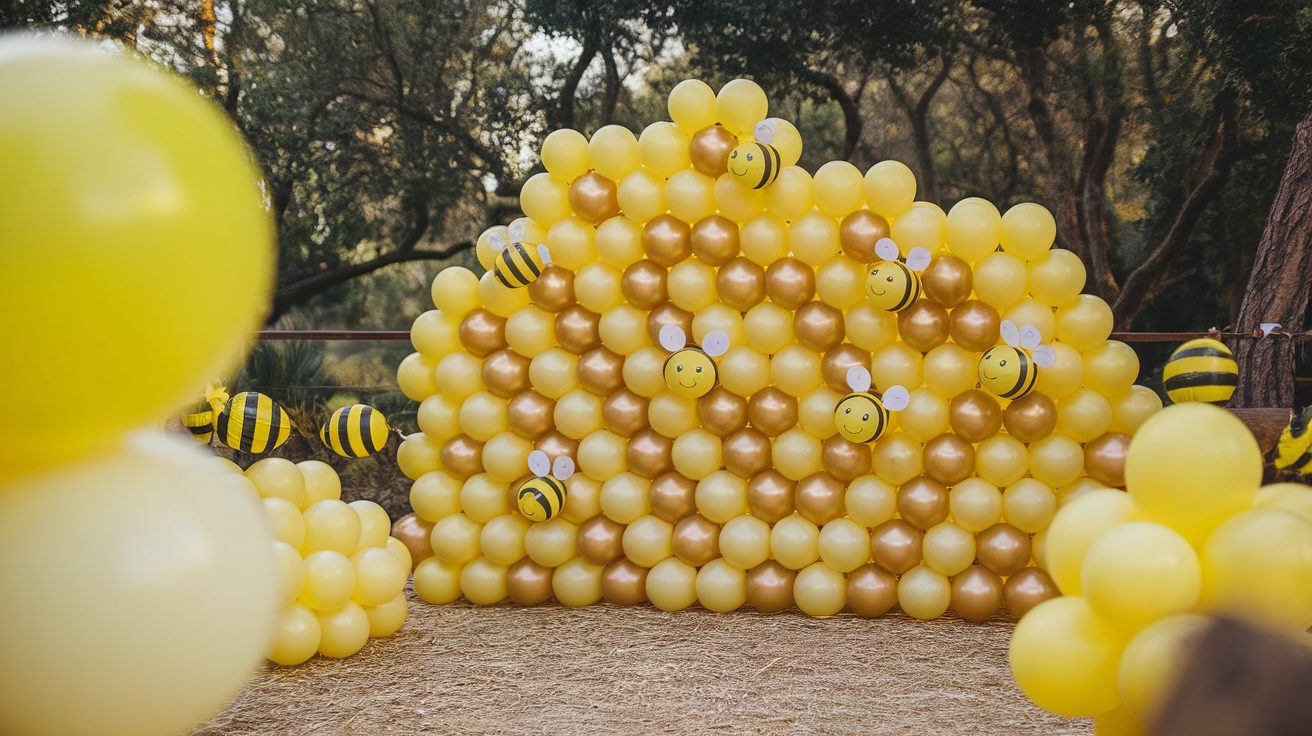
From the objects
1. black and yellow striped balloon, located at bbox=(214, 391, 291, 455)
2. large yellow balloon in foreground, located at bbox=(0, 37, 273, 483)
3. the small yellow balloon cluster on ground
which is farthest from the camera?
black and yellow striped balloon, located at bbox=(214, 391, 291, 455)

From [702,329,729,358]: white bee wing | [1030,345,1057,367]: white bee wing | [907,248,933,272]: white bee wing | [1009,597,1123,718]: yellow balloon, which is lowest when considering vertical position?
[1009,597,1123,718]: yellow balloon

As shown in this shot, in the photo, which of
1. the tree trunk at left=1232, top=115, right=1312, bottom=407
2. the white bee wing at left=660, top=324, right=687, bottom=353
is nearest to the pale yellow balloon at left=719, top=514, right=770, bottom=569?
the white bee wing at left=660, top=324, right=687, bottom=353

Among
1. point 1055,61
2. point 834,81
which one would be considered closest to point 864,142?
point 834,81

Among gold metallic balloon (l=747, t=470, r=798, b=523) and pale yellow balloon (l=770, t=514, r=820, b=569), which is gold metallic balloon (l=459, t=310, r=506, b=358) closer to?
gold metallic balloon (l=747, t=470, r=798, b=523)

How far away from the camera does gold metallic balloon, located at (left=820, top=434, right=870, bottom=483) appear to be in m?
4.35

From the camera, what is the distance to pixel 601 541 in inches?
180

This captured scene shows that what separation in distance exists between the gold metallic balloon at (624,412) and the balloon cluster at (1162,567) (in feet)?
8.70

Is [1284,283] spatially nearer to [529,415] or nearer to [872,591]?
[872,591]

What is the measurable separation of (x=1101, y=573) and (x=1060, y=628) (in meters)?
0.17

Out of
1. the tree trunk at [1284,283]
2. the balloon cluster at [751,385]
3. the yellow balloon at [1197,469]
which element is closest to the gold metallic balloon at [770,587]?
the balloon cluster at [751,385]

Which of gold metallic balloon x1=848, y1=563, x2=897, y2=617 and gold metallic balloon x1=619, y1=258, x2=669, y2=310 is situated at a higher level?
gold metallic balloon x1=619, y1=258, x2=669, y2=310

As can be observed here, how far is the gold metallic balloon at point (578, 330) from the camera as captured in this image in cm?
465

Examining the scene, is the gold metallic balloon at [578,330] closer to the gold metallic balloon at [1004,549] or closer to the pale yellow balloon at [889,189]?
the pale yellow balloon at [889,189]

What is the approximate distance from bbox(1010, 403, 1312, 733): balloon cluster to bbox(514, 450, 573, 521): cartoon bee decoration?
2.61 meters
